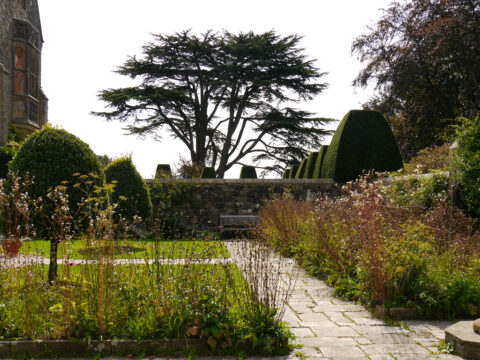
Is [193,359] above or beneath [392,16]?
beneath

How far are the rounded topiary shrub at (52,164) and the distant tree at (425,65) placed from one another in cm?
1341

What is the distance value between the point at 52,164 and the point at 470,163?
638 cm

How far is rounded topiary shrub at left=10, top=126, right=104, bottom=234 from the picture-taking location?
5461 mm

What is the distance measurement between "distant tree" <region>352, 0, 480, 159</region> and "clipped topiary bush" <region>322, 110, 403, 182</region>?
369cm

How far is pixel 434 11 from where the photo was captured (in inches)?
680

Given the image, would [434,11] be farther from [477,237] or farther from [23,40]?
[23,40]

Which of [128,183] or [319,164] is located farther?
[319,164]

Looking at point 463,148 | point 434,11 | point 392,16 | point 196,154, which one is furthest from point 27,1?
point 463,148

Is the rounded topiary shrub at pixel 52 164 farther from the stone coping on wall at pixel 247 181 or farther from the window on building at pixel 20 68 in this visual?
the window on building at pixel 20 68

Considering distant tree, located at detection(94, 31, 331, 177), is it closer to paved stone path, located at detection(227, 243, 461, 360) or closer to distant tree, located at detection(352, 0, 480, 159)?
distant tree, located at detection(352, 0, 480, 159)

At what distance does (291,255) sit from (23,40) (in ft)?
50.0

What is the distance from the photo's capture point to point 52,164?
553 centimetres

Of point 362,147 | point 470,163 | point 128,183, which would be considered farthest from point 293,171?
point 470,163

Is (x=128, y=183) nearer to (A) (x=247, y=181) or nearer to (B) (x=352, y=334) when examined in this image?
(A) (x=247, y=181)
